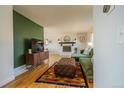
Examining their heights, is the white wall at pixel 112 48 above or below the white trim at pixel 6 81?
above

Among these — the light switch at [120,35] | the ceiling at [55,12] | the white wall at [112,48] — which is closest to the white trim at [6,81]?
the ceiling at [55,12]

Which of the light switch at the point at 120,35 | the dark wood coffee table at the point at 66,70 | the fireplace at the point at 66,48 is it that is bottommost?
the dark wood coffee table at the point at 66,70

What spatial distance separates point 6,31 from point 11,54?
71cm

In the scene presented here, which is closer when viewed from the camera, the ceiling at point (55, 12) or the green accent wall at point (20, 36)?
the ceiling at point (55, 12)

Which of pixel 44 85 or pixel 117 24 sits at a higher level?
pixel 117 24

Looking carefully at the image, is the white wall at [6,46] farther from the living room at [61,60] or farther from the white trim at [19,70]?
the white trim at [19,70]

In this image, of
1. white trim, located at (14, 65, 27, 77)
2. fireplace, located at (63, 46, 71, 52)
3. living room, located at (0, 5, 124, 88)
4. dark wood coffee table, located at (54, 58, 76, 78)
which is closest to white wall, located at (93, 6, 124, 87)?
living room, located at (0, 5, 124, 88)

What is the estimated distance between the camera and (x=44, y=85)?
3.22 m

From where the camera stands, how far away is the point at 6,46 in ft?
11.1

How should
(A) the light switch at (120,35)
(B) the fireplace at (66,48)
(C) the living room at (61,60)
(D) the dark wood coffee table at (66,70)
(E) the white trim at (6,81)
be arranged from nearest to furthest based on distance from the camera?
1. (A) the light switch at (120,35)
2. (C) the living room at (61,60)
3. (E) the white trim at (6,81)
4. (D) the dark wood coffee table at (66,70)
5. (B) the fireplace at (66,48)

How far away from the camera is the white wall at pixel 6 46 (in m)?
3.19

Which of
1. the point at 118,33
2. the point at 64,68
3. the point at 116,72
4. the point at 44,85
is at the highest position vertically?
the point at 118,33
